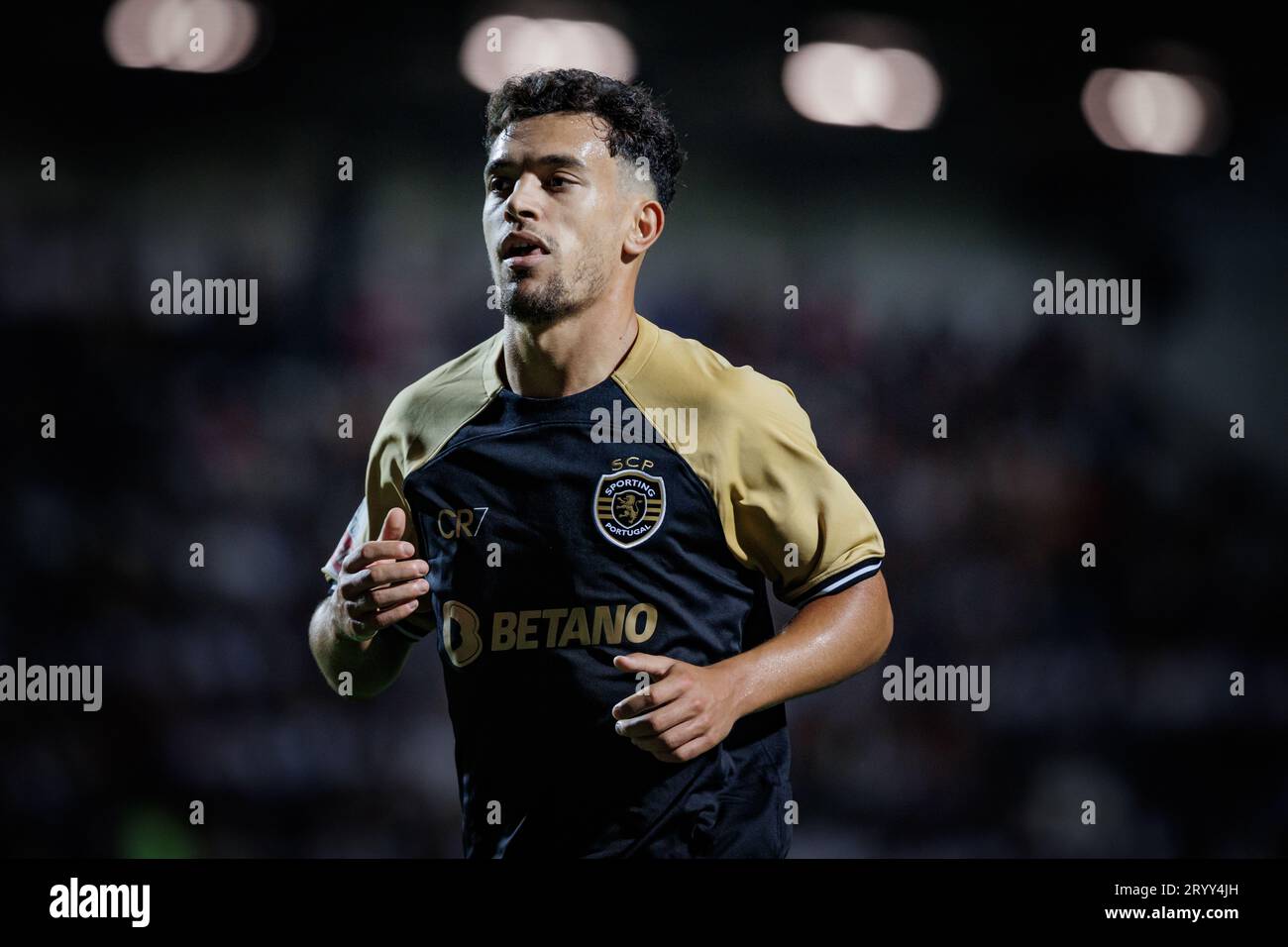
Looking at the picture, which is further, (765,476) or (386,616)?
(765,476)

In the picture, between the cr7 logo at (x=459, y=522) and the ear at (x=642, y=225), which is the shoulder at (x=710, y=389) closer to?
Result: the ear at (x=642, y=225)

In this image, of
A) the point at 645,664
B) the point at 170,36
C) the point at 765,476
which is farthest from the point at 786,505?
the point at 170,36

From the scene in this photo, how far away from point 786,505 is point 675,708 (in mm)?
518

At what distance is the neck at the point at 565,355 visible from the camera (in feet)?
9.04

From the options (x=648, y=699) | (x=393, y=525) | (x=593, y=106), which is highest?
(x=593, y=106)

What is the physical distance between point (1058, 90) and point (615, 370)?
189cm

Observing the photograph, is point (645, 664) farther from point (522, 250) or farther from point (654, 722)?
point (522, 250)

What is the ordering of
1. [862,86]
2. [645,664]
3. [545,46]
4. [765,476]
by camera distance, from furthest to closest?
[862,86]
[545,46]
[765,476]
[645,664]

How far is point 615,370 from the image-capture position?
2.76 m

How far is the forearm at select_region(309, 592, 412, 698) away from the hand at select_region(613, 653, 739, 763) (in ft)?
2.41

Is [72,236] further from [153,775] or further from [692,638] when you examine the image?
[692,638]

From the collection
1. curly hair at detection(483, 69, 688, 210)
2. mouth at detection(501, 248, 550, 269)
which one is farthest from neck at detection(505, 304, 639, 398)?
curly hair at detection(483, 69, 688, 210)

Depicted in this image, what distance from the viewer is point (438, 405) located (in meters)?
2.85

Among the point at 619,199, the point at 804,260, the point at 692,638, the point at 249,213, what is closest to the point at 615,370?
the point at 619,199
